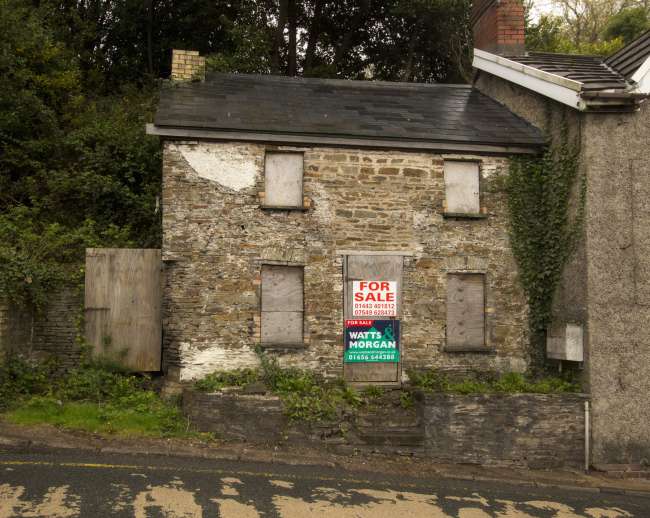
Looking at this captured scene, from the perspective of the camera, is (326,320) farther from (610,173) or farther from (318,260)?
(610,173)

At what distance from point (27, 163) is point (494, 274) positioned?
12.9 m

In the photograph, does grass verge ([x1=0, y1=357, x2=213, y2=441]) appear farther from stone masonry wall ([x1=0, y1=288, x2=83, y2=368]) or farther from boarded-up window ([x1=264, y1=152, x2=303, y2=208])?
boarded-up window ([x1=264, y1=152, x2=303, y2=208])

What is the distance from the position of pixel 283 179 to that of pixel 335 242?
1.61 meters

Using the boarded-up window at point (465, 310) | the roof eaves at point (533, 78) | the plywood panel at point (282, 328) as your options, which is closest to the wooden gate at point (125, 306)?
the plywood panel at point (282, 328)

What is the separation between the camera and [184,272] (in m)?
11.3

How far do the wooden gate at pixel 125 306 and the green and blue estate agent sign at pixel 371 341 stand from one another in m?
3.81

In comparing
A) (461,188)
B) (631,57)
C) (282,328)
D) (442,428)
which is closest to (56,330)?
(282,328)

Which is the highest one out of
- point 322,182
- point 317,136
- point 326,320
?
point 317,136

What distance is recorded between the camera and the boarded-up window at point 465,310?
1211 centimetres

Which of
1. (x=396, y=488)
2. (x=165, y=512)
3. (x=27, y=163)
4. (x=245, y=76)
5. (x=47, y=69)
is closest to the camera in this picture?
(x=165, y=512)

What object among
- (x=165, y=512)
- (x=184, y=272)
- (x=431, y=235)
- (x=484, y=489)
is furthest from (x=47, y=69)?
(x=484, y=489)

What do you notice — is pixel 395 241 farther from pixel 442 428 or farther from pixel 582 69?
pixel 582 69

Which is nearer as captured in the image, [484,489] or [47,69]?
[484,489]

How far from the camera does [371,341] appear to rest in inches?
462
